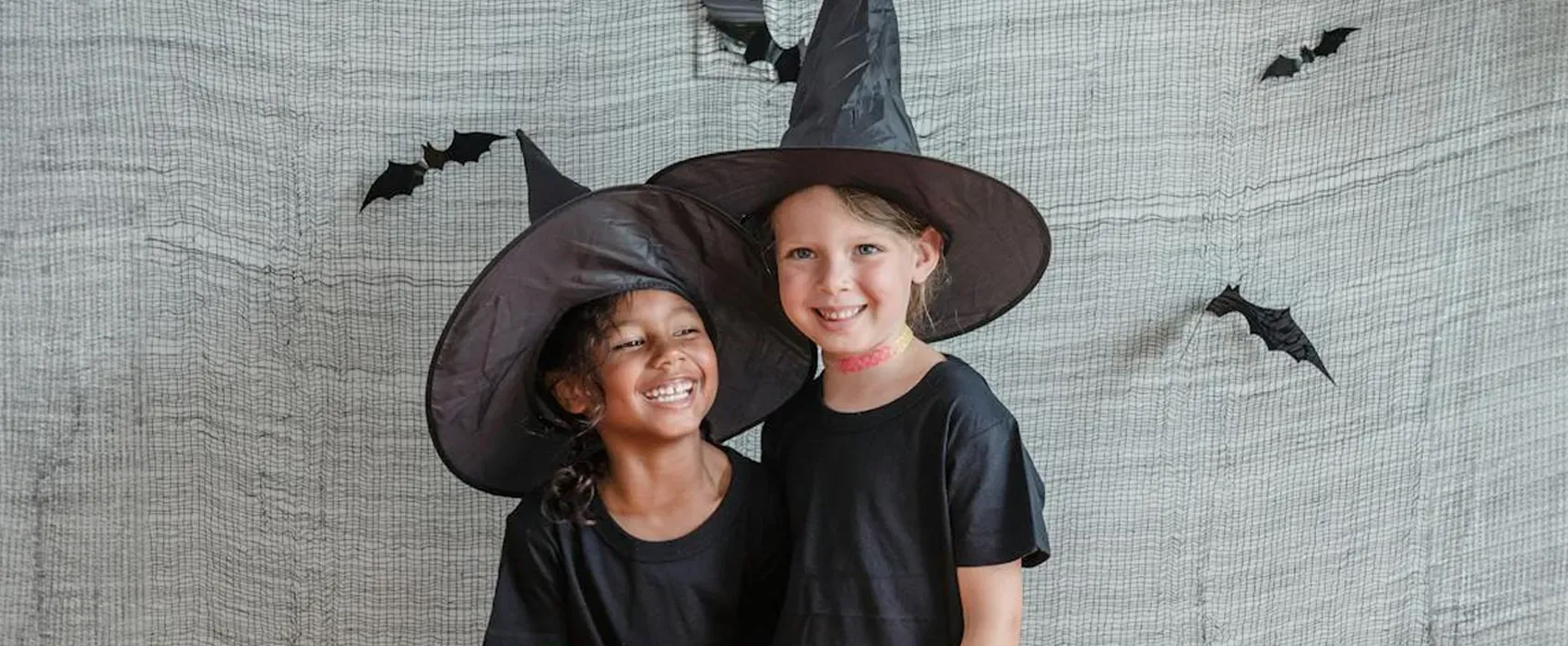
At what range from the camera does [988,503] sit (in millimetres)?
1416

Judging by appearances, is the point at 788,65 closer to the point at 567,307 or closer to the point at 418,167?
the point at 418,167

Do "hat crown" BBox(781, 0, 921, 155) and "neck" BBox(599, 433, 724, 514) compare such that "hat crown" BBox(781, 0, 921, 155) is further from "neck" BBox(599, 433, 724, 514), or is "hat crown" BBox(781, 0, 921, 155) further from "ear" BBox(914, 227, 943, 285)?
"neck" BBox(599, 433, 724, 514)

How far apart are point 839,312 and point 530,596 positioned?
1.31ft

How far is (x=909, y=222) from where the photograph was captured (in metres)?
1.46

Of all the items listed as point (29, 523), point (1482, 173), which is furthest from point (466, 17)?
point (1482, 173)

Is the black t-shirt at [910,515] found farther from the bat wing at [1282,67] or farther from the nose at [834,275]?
the bat wing at [1282,67]

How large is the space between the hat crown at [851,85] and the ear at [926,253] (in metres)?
0.08

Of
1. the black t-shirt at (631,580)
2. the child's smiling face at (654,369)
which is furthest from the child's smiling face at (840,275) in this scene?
the black t-shirt at (631,580)

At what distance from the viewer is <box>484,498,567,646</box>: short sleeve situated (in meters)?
1.51

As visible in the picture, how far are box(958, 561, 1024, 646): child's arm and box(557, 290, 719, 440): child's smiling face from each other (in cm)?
29

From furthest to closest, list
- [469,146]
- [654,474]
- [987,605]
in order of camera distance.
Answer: [469,146]
[654,474]
[987,605]

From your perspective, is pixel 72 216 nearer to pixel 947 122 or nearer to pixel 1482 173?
pixel 947 122

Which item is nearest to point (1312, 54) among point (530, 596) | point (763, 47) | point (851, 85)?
point (763, 47)

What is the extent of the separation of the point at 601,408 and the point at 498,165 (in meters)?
0.56
